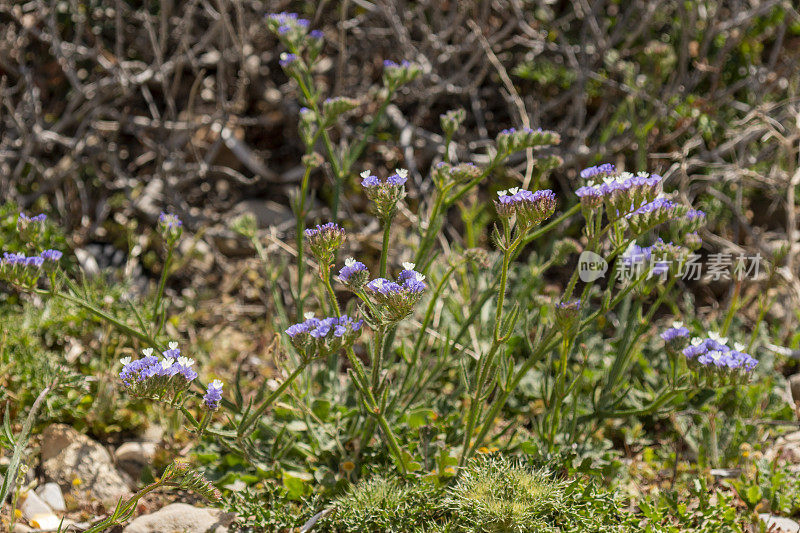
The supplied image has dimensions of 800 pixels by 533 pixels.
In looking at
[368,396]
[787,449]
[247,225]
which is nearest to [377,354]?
[368,396]

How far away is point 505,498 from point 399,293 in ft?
2.46

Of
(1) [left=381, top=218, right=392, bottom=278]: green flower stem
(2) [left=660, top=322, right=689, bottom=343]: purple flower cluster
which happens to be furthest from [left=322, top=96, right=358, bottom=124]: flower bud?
(2) [left=660, top=322, right=689, bottom=343]: purple flower cluster

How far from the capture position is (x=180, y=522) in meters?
2.44

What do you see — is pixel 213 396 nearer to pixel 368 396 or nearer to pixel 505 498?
pixel 368 396

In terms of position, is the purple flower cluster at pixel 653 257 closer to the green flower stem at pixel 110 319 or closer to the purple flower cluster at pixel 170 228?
the purple flower cluster at pixel 170 228

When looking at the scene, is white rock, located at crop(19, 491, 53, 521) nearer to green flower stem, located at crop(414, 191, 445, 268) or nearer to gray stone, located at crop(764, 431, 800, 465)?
green flower stem, located at crop(414, 191, 445, 268)

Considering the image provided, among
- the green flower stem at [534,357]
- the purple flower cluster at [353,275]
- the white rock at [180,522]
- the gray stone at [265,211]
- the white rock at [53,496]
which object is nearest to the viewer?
the purple flower cluster at [353,275]

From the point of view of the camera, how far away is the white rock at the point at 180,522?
7.93 feet

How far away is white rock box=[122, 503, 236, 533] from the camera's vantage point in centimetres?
242

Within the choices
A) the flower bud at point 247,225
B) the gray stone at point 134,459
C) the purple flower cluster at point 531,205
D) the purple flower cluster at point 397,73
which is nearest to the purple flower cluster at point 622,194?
the purple flower cluster at point 531,205

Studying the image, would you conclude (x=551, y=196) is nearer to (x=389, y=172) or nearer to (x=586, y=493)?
(x=586, y=493)

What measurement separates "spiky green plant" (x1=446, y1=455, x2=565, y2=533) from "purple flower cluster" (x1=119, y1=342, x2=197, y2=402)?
2.83ft

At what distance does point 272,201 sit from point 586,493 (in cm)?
258

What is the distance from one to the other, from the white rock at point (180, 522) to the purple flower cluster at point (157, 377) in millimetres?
647
